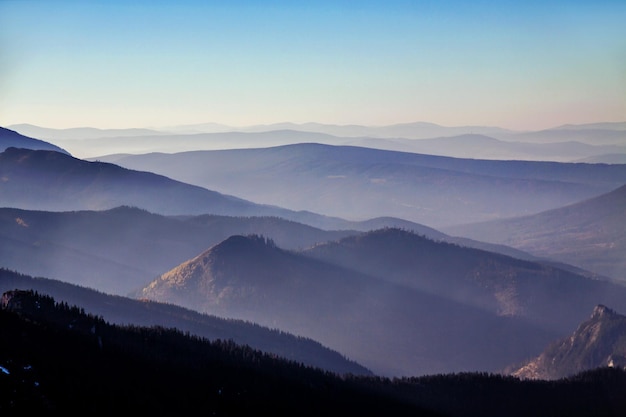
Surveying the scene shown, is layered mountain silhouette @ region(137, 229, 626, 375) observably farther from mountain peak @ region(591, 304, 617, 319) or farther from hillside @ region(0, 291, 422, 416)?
hillside @ region(0, 291, 422, 416)

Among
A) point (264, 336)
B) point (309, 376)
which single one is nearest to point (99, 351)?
point (309, 376)

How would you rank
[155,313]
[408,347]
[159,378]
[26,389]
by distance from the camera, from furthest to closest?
[408,347] → [155,313] → [159,378] → [26,389]

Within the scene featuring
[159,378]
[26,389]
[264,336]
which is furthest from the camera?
[264,336]

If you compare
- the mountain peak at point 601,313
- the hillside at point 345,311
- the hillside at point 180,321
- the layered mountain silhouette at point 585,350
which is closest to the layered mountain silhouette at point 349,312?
the hillside at point 345,311

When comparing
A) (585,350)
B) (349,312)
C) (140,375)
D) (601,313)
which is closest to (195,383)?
(140,375)

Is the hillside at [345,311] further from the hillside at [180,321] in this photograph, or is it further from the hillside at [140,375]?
the hillside at [140,375]

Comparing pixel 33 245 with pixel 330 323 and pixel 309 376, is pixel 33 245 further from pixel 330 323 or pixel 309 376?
pixel 309 376
